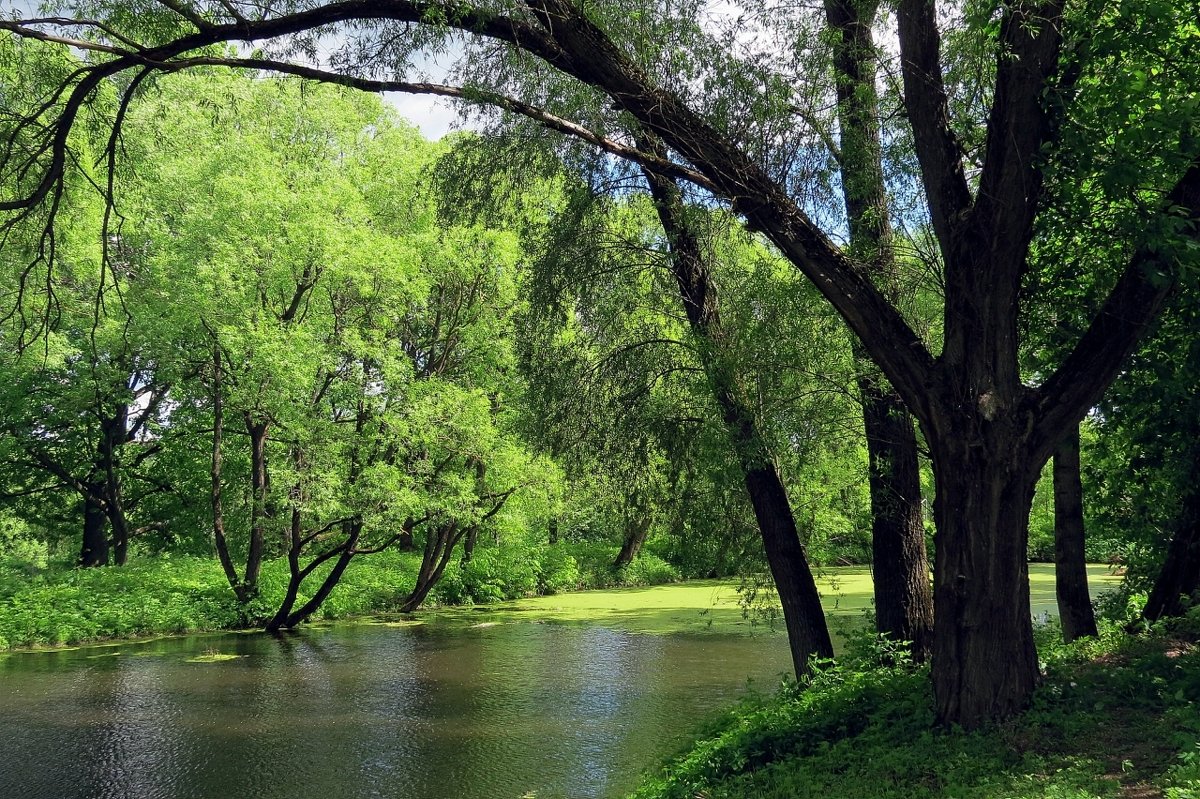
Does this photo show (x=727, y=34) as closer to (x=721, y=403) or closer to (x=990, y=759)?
(x=721, y=403)

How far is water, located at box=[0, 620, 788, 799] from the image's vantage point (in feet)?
27.2

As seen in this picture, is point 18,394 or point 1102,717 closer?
point 1102,717

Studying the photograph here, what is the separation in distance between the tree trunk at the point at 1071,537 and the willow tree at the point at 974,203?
180 centimetres

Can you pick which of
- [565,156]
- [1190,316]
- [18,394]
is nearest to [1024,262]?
[1190,316]

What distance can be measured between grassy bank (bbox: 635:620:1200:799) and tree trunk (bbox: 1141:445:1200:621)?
1.61 ft

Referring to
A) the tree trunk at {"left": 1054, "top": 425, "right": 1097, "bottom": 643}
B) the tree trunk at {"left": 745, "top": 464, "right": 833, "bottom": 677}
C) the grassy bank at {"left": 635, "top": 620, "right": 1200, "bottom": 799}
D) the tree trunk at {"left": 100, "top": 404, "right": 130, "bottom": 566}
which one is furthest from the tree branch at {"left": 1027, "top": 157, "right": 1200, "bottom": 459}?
the tree trunk at {"left": 100, "top": 404, "right": 130, "bottom": 566}

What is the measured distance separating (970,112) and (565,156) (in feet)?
11.1

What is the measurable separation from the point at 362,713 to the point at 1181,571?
9.08 meters

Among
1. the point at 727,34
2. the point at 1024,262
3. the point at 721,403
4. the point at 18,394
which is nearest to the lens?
the point at 1024,262

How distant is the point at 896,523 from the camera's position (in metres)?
7.54

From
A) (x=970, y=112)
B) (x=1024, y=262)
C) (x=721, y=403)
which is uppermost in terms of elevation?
(x=970, y=112)

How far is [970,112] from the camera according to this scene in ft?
20.5

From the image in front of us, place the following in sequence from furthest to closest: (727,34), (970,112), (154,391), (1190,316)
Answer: (154,391)
(727,34)
(970,112)
(1190,316)

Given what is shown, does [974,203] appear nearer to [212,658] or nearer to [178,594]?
[212,658]
